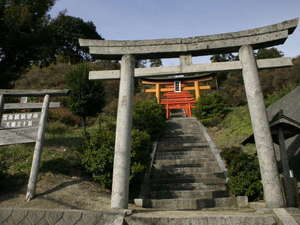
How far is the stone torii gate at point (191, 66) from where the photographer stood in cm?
540

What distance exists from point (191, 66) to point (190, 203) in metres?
3.61

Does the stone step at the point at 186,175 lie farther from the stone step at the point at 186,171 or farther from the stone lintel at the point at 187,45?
the stone lintel at the point at 187,45

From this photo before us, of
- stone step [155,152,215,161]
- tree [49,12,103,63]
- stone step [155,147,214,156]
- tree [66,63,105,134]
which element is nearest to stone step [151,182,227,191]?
stone step [155,152,215,161]

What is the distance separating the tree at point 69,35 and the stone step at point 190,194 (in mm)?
29063

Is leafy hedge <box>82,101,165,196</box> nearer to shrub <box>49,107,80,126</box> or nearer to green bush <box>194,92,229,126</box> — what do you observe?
shrub <box>49,107,80,126</box>

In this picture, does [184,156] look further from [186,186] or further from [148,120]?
[148,120]

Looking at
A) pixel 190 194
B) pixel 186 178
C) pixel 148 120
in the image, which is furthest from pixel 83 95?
pixel 190 194

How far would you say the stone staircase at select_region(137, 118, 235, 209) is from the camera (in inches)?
262

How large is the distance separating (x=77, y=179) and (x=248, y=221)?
5.15m

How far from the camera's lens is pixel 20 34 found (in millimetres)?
20453

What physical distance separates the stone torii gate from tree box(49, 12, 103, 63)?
1127 inches

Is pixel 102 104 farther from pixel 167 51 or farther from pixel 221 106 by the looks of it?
pixel 221 106

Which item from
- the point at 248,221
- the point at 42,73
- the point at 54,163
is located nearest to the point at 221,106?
the point at 54,163

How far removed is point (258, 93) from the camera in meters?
5.74
